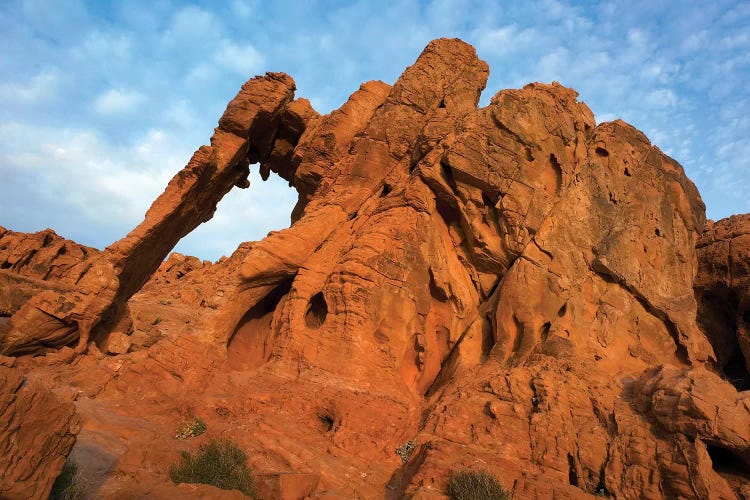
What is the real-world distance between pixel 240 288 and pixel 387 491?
22.5ft

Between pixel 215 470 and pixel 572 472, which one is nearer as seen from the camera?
pixel 215 470

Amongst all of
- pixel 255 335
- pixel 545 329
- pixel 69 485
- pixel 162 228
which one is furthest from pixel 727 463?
pixel 162 228

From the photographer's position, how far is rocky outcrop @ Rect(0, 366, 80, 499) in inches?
167

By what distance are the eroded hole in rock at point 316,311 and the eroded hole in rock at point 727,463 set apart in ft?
30.5

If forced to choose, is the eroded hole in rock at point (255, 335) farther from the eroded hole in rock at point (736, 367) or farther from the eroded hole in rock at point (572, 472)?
the eroded hole in rock at point (736, 367)

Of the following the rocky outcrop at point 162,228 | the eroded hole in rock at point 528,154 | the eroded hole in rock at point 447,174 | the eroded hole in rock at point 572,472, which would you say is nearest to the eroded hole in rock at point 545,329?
the eroded hole in rock at point 572,472

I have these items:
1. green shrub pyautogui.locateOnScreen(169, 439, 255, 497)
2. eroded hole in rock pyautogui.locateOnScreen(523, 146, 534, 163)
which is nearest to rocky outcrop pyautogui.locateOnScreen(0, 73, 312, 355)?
green shrub pyautogui.locateOnScreen(169, 439, 255, 497)

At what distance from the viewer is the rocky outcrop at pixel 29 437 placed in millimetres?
4254

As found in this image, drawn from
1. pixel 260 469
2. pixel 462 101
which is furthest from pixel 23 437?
pixel 462 101

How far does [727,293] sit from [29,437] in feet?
73.2

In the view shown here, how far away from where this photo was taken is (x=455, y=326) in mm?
14609

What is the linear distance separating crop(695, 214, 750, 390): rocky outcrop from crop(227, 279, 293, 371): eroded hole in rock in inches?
662

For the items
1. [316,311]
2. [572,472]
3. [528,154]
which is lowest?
[572,472]

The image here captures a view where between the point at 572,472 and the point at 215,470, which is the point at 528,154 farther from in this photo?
the point at 215,470
